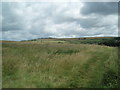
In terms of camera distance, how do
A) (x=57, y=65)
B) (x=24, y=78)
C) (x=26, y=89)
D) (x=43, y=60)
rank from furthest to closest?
(x=43, y=60), (x=57, y=65), (x=24, y=78), (x=26, y=89)

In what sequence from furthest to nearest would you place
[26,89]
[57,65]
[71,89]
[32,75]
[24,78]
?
1. [57,65]
2. [32,75]
3. [24,78]
4. [71,89]
5. [26,89]

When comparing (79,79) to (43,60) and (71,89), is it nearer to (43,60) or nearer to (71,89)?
(71,89)

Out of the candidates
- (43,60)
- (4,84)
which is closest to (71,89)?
(4,84)

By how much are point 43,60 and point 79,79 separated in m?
2.79

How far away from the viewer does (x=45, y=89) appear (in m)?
5.38

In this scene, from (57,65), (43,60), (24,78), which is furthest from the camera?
(43,60)

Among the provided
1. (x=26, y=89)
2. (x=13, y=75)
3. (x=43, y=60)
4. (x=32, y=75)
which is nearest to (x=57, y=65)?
(x=43, y=60)

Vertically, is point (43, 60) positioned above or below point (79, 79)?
above

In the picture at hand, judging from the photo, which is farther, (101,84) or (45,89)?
(101,84)

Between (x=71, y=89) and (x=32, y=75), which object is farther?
(x=32, y=75)

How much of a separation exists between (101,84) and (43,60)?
12.3ft

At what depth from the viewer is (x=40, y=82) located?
5.88 meters

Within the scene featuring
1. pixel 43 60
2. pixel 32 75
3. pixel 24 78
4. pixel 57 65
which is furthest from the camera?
pixel 43 60

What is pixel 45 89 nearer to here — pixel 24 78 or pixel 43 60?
pixel 24 78
